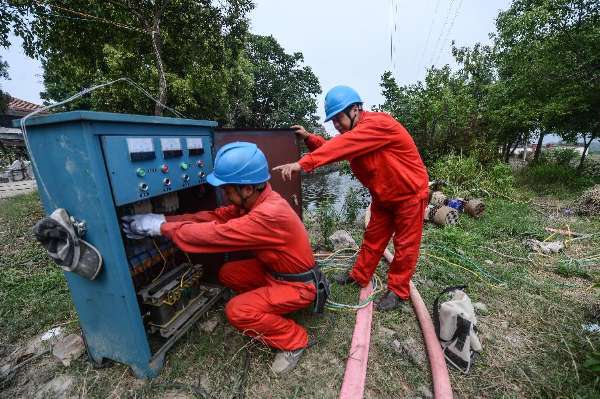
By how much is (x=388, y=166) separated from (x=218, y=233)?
1.36 meters

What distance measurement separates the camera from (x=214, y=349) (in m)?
1.95

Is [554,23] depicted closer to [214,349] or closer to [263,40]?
[214,349]

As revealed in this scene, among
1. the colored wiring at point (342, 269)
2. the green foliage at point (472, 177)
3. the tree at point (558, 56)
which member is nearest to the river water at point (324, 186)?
the green foliage at point (472, 177)

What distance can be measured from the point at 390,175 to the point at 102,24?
5.25m

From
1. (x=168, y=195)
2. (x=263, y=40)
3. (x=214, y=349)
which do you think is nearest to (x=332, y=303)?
(x=214, y=349)

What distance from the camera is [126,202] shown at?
151 centimetres

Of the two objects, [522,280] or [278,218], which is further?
[522,280]

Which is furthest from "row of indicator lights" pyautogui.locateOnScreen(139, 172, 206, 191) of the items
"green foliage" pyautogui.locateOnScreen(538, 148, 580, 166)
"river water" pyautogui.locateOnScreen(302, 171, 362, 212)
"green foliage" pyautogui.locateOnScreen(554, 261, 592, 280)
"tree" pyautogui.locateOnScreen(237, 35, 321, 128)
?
"tree" pyautogui.locateOnScreen(237, 35, 321, 128)

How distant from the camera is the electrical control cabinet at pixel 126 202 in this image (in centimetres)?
140

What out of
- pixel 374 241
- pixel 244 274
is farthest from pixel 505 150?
pixel 244 274

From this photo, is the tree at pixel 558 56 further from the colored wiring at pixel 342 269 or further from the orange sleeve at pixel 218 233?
the orange sleeve at pixel 218 233

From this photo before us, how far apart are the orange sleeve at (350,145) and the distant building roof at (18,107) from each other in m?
22.2

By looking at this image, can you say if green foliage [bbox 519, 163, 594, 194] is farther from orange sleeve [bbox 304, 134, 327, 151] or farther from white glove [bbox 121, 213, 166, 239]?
white glove [bbox 121, 213, 166, 239]

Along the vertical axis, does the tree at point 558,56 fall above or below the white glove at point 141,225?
above
